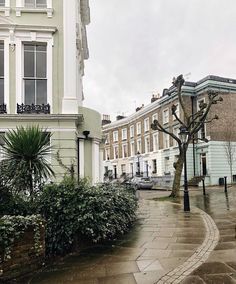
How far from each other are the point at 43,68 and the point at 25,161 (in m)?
6.01

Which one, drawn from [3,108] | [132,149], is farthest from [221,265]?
[132,149]

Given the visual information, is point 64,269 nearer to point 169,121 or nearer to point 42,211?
point 42,211

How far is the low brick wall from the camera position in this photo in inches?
216

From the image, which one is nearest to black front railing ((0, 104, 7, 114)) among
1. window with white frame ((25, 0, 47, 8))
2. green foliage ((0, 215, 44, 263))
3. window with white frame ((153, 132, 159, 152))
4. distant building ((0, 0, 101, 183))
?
distant building ((0, 0, 101, 183))

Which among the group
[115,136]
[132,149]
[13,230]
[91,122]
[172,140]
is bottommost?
[13,230]

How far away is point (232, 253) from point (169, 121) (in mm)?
31547

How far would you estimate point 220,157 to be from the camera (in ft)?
107

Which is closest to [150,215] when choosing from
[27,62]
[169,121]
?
[27,62]

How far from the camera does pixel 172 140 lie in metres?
36.9

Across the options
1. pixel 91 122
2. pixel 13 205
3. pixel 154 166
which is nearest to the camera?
pixel 13 205

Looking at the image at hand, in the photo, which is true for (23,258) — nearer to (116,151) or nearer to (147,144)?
(147,144)

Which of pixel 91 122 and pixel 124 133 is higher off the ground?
pixel 124 133

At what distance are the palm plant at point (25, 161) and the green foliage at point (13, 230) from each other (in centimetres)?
158

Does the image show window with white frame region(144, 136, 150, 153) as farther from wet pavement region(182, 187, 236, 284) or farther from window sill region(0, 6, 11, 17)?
wet pavement region(182, 187, 236, 284)
